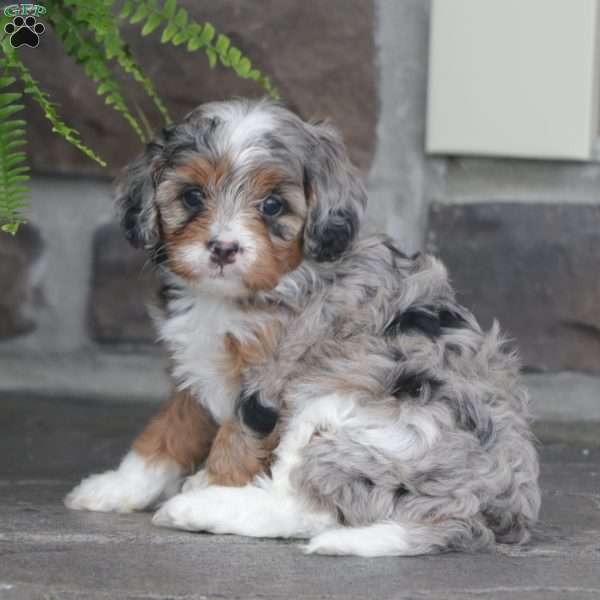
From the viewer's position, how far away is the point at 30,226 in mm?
5668

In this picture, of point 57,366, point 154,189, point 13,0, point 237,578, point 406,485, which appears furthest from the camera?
point 57,366

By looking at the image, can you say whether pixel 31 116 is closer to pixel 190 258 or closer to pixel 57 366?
pixel 57 366

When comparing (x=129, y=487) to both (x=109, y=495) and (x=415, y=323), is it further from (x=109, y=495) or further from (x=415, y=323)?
(x=415, y=323)

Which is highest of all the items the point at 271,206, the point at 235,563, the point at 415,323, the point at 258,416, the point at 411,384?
the point at 271,206

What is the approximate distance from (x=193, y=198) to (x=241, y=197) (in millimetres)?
158

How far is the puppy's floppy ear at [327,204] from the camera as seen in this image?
13.7 ft

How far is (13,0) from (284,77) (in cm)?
118

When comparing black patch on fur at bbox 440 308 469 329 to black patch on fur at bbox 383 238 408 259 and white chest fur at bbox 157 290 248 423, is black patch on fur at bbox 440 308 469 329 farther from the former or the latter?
white chest fur at bbox 157 290 248 423

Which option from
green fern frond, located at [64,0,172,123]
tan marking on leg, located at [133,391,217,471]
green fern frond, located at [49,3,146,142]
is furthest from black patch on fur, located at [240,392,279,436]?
green fern frond, located at [64,0,172,123]

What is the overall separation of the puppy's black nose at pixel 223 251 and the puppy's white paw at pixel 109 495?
0.88 m

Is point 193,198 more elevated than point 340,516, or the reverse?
point 193,198

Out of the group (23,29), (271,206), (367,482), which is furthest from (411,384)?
(23,29)

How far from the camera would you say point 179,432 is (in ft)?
14.8

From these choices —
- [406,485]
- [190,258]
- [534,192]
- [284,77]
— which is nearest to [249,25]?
[284,77]
